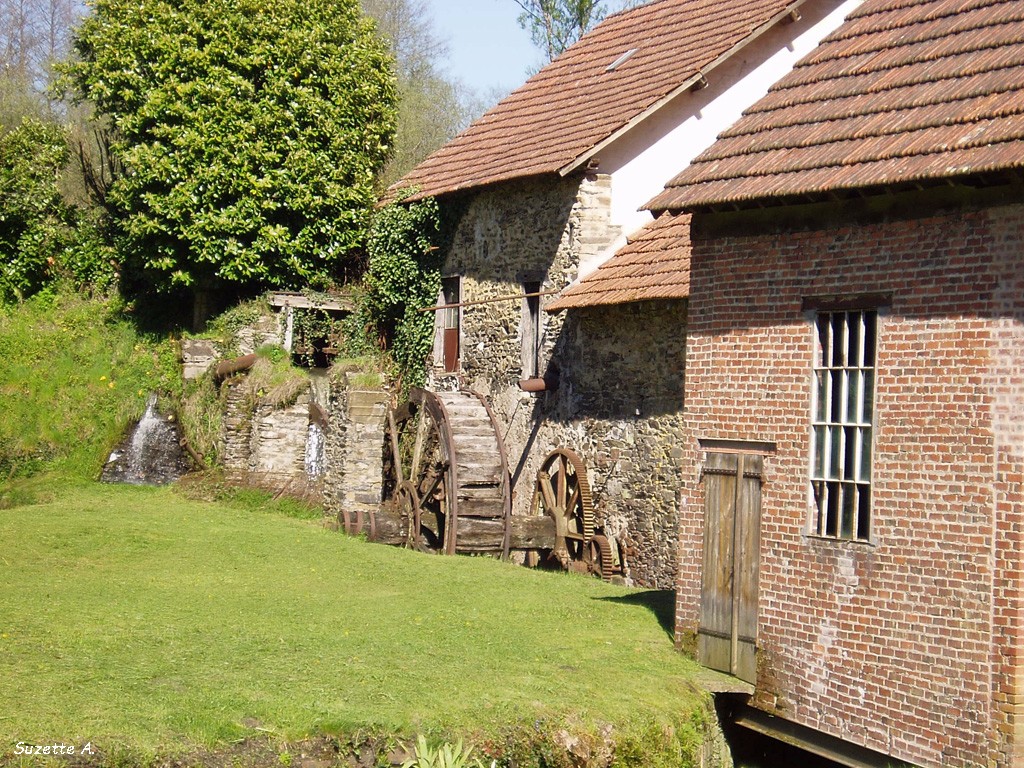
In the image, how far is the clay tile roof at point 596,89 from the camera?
17.0m

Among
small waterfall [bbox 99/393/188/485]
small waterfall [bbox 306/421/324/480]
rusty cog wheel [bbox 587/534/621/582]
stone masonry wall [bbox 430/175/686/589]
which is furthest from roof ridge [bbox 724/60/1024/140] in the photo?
small waterfall [bbox 99/393/188/485]

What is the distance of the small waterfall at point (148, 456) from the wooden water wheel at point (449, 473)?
4948 mm

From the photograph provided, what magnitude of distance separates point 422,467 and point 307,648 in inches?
372

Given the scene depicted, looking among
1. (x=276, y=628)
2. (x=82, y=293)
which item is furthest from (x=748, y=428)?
(x=82, y=293)

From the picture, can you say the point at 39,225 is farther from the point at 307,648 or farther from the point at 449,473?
the point at 307,648

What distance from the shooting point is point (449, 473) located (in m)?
17.9

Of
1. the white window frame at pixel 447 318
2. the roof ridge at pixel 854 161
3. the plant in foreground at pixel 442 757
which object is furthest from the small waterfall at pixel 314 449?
the plant in foreground at pixel 442 757

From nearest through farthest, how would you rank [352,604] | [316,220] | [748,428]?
1. [748,428]
2. [352,604]
3. [316,220]

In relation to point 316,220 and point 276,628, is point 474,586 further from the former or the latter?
point 316,220

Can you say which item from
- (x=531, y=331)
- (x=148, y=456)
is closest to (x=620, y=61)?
(x=531, y=331)

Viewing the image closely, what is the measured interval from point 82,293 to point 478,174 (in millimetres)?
11640

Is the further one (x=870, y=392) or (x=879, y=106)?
(x=879, y=106)

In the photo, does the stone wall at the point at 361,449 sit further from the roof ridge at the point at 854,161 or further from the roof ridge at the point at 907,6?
the roof ridge at the point at 907,6

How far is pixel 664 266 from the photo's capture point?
15508 millimetres
